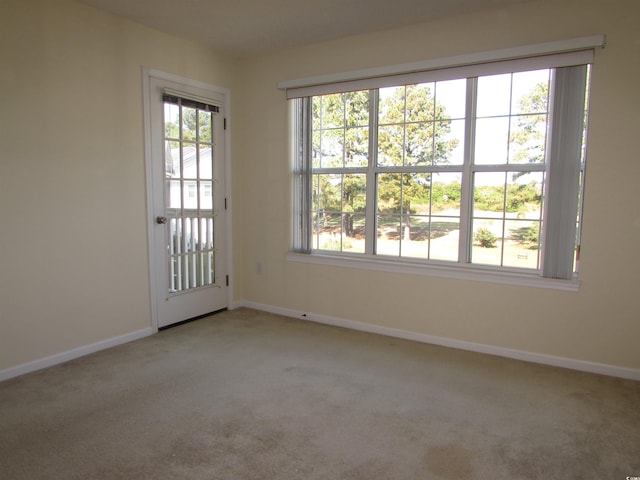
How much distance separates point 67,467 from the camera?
2.01m

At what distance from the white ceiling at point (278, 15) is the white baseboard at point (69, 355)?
266cm

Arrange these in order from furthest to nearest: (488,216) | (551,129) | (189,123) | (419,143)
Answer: (189,123)
(419,143)
(488,216)
(551,129)

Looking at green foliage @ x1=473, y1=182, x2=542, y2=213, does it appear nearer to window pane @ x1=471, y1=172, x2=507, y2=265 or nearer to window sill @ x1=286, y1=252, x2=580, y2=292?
window pane @ x1=471, y1=172, x2=507, y2=265

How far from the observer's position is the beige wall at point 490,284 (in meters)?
2.95

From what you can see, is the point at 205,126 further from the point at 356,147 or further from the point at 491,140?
the point at 491,140

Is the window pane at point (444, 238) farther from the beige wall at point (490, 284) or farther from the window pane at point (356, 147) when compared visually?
the window pane at point (356, 147)

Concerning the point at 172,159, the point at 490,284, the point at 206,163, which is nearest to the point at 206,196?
the point at 206,163

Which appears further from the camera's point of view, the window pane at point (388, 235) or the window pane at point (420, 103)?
the window pane at point (388, 235)

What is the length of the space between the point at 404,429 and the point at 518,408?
790 mm

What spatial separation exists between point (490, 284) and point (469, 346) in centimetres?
56

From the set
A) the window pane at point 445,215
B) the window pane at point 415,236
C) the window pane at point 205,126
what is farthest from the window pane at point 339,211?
the window pane at point 205,126

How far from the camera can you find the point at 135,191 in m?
3.69

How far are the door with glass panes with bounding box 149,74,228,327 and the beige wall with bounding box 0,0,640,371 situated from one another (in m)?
0.18

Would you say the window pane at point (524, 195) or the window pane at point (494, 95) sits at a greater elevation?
the window pane at point (494, 95)
